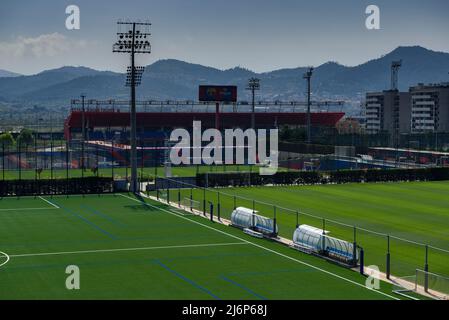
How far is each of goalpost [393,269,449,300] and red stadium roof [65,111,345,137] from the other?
9557cm

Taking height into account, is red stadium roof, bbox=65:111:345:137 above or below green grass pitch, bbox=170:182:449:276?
above

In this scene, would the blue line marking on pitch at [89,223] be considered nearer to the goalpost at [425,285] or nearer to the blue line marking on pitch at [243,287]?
the blue line marking on pitch at [243,287]

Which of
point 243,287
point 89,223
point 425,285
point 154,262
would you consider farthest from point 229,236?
point 425,285

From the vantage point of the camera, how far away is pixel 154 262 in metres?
30.5

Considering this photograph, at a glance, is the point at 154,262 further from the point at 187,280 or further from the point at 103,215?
the point at 103,215

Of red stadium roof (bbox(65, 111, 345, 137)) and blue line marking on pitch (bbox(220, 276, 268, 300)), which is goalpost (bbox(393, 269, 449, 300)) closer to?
blue line marking on pitch (bbox(220, 276, 268, 300))

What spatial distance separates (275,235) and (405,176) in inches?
1369

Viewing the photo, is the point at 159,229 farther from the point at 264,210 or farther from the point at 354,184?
the point at 354,184

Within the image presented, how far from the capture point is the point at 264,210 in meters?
→ 46.7

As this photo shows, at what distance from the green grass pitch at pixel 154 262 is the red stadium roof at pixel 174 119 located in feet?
257

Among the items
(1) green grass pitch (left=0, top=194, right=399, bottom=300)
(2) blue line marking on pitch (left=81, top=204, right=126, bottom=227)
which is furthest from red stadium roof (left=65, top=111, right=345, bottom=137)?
(1) green grass pitch (left=0, top=194, right=399, bottom=300)

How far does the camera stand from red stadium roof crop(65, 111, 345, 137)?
406 ft

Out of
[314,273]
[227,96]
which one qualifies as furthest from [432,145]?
[314,273]

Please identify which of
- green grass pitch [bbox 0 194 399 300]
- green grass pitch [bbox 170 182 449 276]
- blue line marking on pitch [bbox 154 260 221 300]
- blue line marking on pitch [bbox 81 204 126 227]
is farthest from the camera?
blue line marking on pitch [bbox 81 204 126 227]
